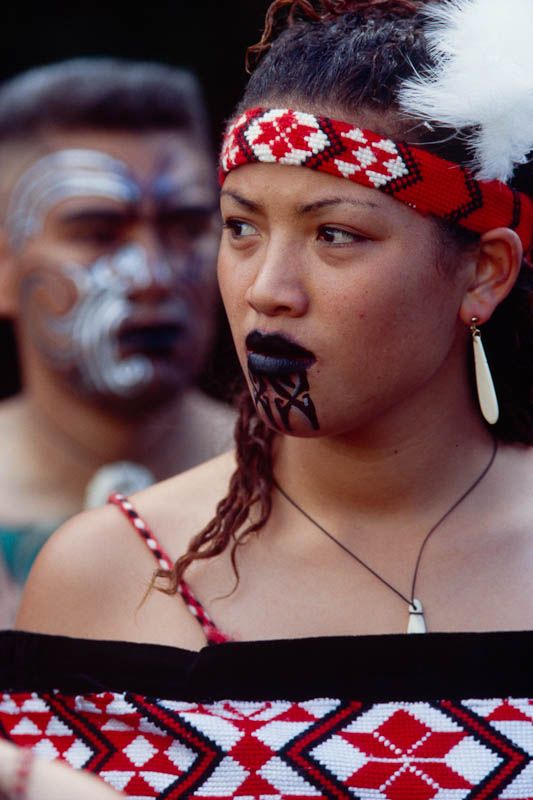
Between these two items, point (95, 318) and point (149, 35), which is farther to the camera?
point (149, 35)

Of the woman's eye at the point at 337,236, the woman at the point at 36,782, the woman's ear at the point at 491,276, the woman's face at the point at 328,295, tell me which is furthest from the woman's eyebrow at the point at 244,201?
the woman at the point at 36,782

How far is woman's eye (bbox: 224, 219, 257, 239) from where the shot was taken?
224 centimetres

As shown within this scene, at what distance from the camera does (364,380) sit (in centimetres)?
219

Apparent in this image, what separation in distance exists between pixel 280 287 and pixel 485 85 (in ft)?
1.66

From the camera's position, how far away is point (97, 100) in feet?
14.6

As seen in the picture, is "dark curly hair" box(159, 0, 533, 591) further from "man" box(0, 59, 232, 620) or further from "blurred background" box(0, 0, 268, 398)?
"blurred background" box(0, 0, 268, 398)

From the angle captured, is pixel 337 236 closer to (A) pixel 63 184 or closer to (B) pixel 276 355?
(B) pixel 276 355

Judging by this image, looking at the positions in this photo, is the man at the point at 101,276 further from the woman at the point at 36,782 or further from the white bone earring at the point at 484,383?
the woman at the point at 36,782

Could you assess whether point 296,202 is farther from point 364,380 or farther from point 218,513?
point 218,513

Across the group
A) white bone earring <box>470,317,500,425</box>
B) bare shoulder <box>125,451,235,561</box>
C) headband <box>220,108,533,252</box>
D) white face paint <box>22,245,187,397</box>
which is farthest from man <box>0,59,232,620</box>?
headband <box>220,108,533,252</box>

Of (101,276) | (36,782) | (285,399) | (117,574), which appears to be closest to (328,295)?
(285,399)

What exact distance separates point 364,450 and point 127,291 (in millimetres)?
2127

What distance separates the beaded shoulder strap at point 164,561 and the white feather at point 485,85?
92 cm

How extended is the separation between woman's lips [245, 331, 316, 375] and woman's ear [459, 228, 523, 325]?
0.33m
